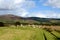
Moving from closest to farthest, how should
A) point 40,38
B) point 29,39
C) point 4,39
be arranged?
point 4,39 → point 29,39 → point 40,38

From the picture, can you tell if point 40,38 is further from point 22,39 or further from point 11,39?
point 11,39

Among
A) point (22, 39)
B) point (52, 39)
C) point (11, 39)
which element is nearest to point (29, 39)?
point (22, 39)

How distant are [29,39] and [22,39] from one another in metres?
1.74

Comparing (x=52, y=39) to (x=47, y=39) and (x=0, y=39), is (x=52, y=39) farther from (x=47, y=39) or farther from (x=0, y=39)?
(x=0, y=39)

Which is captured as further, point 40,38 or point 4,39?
point 40,38

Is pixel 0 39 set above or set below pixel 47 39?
above

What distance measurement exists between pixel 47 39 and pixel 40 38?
2.03 metres

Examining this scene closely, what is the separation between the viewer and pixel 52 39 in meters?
44.2

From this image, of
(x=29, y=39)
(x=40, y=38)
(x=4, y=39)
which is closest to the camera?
(x=4, y=39)

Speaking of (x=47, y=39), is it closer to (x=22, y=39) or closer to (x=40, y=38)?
(x=40, y=38)

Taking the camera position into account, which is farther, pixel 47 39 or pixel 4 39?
pixel 47 39

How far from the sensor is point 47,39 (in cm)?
4253

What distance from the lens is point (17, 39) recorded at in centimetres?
→ 3616

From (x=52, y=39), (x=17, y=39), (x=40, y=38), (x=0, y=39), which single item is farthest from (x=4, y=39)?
(x=52, y=39)
